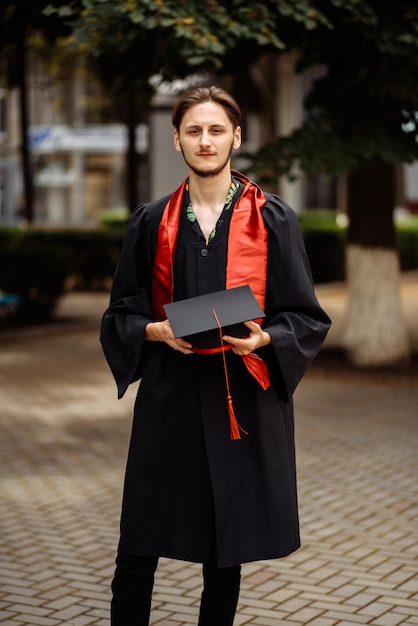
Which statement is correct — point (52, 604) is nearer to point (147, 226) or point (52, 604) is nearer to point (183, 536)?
point (183, 536)

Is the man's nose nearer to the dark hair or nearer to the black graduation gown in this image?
the dark hair

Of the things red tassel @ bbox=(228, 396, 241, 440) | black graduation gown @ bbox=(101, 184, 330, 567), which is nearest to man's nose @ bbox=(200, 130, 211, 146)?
black graduation gown @ bbox=(101, 184, 330, 567)

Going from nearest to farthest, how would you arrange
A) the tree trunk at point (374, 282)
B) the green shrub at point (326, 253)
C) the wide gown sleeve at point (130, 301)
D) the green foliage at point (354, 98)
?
the wide gown sleeve at point (130, 301)
the green foliage at point (354, 98)
the tree trunk at point (374, 282)
the green shrub at point (326, 253)

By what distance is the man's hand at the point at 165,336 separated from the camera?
3.36m

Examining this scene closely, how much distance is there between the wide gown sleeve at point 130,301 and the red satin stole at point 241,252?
4cm

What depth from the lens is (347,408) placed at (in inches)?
390

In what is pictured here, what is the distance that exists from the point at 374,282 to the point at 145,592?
339 inches

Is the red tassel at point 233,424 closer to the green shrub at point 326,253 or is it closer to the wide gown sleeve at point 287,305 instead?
the wide gown sleeve at point 287,305

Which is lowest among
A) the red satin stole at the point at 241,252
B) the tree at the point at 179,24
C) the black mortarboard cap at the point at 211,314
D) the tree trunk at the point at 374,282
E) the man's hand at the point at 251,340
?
the tree trunk at the point at 374,282

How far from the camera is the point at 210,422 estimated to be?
11.3 feet

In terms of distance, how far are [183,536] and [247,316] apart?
2.32 ft

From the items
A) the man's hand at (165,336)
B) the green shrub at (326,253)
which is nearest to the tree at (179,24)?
the man's hand at (165,336)

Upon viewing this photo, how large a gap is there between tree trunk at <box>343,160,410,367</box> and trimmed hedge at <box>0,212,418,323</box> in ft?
16.3

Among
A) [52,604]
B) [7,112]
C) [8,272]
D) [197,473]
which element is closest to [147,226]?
[197,473]
